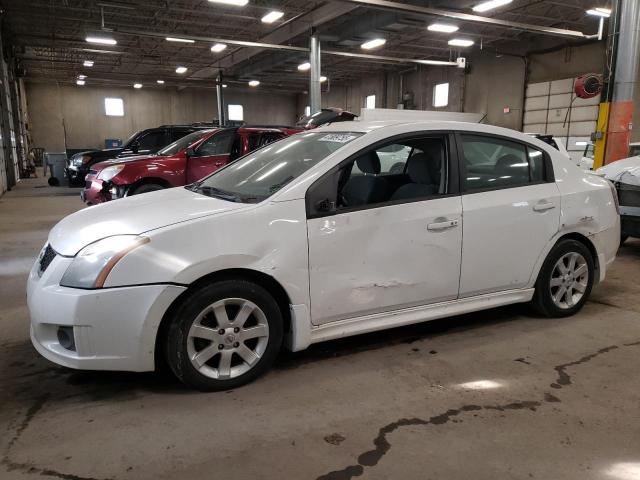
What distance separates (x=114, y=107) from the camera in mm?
30281

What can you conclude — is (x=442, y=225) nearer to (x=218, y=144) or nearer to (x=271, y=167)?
(x=271, y=167)

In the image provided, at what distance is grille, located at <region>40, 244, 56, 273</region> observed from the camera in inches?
103

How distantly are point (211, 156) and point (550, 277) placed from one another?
595 cm

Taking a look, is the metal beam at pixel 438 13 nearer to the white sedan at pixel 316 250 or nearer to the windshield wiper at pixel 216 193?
the white sedan at pixel 316 250

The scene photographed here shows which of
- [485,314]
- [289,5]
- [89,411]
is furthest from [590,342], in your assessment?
[289,5]

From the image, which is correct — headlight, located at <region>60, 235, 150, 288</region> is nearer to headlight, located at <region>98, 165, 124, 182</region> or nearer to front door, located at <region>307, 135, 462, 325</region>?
front door, located at <region>307, 135, 462, 325</region>

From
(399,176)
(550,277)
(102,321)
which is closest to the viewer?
(102,321)

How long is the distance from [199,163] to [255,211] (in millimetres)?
5742

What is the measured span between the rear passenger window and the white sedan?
0.01m

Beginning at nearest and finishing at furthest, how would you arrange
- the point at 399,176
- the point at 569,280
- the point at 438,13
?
the point at 399,176 → the point at 569,280 → the point at 438,13

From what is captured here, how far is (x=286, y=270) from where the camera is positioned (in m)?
2.65

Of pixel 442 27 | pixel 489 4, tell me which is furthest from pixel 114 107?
pixel 489 4

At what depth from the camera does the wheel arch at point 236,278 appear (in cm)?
250

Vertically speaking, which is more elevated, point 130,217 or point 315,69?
point 315,69
